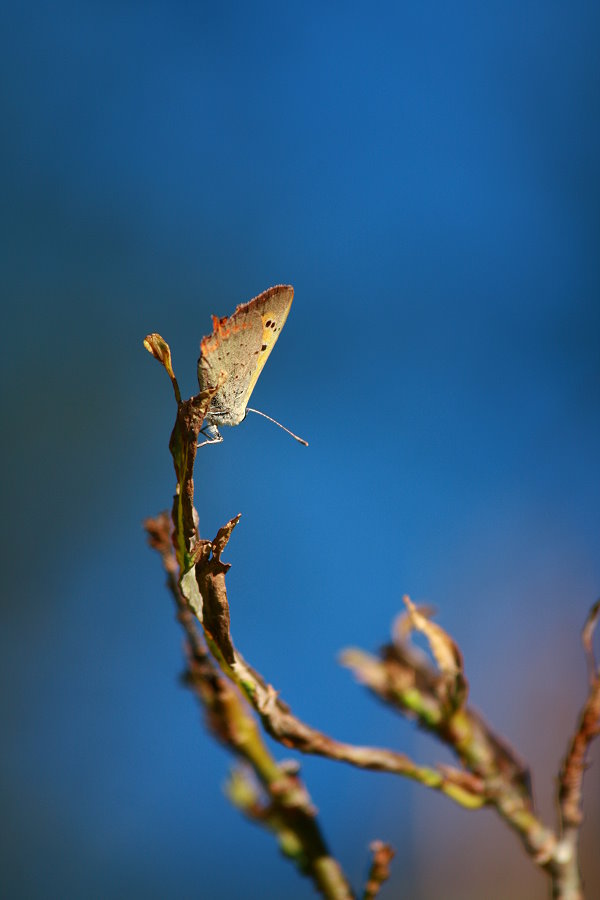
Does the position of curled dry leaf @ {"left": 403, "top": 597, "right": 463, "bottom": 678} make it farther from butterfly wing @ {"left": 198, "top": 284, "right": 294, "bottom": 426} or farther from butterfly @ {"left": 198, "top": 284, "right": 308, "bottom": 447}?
butterfly wing @ {"left": 198, "top": 284, "right": 294, "bottom": 426}

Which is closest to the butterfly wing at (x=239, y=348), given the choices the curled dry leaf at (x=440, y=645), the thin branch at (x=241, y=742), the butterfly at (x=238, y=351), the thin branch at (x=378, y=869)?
the butterfly at (x=238, y=351)

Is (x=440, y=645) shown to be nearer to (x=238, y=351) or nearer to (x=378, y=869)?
(x=378, y=869)

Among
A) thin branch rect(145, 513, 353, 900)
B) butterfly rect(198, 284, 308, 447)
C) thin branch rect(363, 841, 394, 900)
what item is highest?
butterfly rect(198, 284, 308, 447)

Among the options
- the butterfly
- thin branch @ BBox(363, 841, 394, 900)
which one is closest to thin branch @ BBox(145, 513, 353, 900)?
thin branch @ BBox(363, 841, 394, 900)

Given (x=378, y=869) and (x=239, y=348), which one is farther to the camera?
(x=239, y=348)

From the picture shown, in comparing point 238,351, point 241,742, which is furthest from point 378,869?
point 238,351

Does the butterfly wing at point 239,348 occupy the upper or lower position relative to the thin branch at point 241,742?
upper

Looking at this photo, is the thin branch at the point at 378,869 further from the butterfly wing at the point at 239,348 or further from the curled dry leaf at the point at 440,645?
the butterfly wing at the point at 239,348

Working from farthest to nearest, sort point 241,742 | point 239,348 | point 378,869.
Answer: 1. point 239,348
2. point 241,742
3. point 378,869
